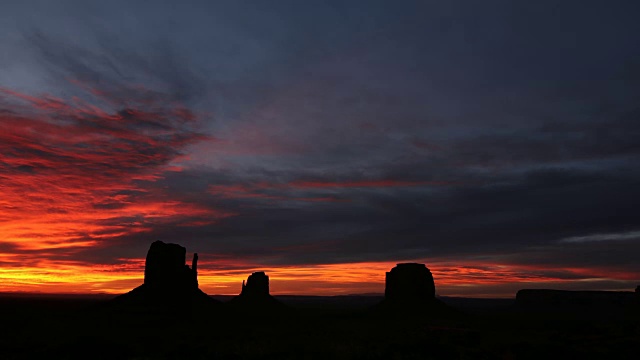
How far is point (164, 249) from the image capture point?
4129 inches

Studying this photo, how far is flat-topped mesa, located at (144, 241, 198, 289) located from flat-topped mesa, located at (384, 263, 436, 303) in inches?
1663

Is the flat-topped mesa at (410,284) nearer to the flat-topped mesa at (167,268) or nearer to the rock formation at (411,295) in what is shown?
the rock formation at (411,295)

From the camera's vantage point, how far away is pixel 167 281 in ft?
332

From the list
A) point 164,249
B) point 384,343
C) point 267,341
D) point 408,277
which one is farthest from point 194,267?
point 384,343

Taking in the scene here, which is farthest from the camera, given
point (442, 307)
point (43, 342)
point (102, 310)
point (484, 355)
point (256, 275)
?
point (256, 275)

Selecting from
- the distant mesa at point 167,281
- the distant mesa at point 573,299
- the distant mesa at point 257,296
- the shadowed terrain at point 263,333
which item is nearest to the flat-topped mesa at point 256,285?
the distant mesa at point 257,296

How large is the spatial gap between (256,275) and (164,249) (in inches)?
1553

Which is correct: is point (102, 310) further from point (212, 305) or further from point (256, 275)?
point (256, 275)

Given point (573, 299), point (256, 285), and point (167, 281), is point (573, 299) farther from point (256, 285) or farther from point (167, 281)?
point (167, 281)

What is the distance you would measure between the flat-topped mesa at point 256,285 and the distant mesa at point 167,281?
3017cm

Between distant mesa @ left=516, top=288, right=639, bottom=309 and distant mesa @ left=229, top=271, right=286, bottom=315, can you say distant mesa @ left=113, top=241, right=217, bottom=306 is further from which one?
distant mesa @ left=516, top=288, right=639, bottom=309

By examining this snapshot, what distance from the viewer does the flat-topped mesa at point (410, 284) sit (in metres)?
106

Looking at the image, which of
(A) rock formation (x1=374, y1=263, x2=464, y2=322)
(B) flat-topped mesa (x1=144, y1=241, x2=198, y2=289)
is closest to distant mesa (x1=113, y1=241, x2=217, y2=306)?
(B) flat-topped mesa (x1=144, y1=241, x2=198, y2=289)

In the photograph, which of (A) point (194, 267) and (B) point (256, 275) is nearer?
(A) point (194, 267)
